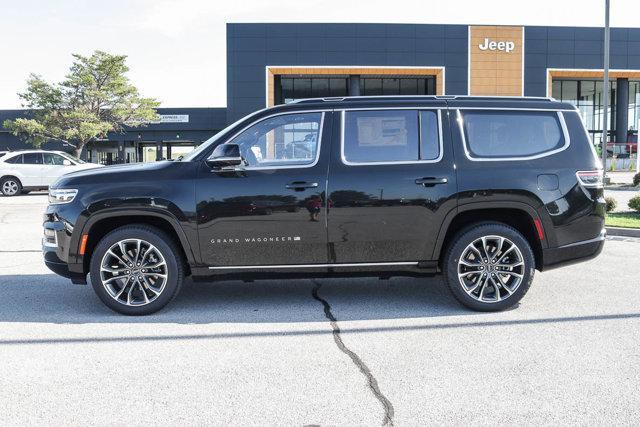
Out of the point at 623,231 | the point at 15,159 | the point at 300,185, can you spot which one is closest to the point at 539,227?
the point at 300,185

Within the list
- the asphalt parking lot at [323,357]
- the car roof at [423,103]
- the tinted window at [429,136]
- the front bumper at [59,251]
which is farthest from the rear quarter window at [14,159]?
the tinted window at [429,136]

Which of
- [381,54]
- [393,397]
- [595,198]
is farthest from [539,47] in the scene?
[393,397]

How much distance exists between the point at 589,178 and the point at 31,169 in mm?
21940

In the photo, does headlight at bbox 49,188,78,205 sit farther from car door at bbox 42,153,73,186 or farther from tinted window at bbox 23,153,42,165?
tinted window at bbox 23,153,42,165

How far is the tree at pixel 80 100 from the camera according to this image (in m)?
48.3

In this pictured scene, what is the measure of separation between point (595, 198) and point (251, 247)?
3269 mm

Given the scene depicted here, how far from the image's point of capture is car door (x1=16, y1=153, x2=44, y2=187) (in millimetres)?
22875

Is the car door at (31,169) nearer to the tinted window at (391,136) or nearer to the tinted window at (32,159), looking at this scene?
the tinted window at (32,159)

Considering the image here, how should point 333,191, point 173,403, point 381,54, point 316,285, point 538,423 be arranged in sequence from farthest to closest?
1. point 381,54
2. point 316,285
3. point 333,191
4. point 173,403
5. point 538,423

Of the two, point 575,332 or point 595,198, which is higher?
point 595,198

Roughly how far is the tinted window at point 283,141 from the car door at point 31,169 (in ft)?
65.5

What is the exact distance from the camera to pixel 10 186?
22953 millimetres

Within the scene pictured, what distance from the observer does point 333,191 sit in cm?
544

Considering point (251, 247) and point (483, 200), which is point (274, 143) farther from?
point (483, 200)
